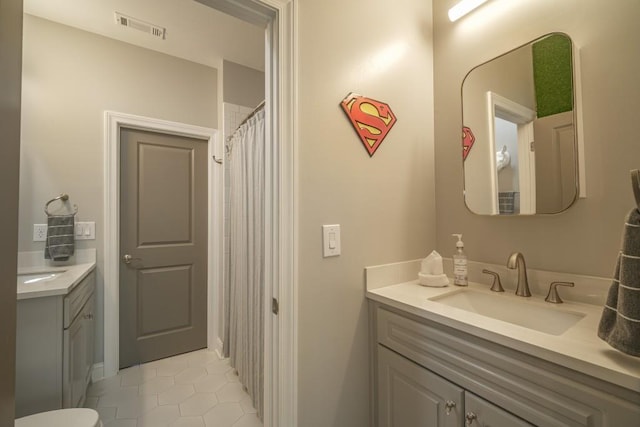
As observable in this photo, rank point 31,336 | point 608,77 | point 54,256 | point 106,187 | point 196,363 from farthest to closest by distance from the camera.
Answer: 1. point 196,363
2. point 106,187
3. point 54,256
4. point 31,336
5. point 608,77

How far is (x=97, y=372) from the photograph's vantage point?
2.04m

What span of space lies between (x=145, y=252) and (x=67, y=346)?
3.42ft

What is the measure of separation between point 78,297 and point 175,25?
2.02 m

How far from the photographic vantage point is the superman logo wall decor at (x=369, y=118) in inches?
45.8

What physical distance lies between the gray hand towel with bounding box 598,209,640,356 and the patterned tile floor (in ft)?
5.82

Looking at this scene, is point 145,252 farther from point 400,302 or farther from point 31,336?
point 400,302

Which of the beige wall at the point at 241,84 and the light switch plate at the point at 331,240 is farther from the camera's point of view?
the beige wall at the point at 241,84

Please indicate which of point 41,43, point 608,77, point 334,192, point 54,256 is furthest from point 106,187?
point 608,77

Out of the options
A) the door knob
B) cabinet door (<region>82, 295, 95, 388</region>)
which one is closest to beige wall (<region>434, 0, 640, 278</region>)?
cabinet door (<region>82, 295, 95, 388</region>)

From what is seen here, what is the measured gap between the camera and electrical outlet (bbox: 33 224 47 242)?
72.7 inches

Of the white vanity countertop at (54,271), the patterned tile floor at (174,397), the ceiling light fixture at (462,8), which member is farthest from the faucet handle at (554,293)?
the white vanity countertop at (54,271)

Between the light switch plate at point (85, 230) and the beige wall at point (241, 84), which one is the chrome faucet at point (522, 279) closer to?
the beige wall at point (241, 84)

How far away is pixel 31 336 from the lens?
4.11 feet

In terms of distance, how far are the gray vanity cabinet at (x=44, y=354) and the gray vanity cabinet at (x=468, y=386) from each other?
1513 mm
